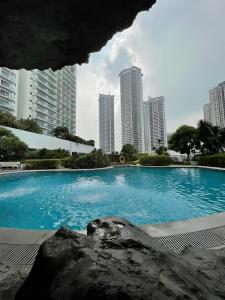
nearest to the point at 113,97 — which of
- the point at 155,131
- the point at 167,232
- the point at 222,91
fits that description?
the point at 155,131

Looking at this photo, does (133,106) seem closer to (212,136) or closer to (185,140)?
(185,140)

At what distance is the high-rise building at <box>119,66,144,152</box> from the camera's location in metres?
74.4

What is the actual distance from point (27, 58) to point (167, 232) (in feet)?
12.1

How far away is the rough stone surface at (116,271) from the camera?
3.63 feet

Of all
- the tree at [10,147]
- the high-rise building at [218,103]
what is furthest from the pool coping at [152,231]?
the high-rise building at [218,103]

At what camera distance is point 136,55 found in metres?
10.1

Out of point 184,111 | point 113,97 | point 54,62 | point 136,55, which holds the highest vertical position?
point 113,97

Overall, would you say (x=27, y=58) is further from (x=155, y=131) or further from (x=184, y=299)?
(x=155, y=131)

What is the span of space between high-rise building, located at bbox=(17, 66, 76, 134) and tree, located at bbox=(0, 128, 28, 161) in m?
40.7

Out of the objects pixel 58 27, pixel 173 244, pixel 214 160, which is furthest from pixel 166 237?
pixel 214 160

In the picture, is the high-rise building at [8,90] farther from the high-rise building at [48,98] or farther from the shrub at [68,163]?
the shrub at [68,163]

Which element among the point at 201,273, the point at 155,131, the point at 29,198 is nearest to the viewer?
the point at 201,273

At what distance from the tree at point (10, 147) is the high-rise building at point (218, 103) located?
37297 millimetres

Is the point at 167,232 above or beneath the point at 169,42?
beneath
